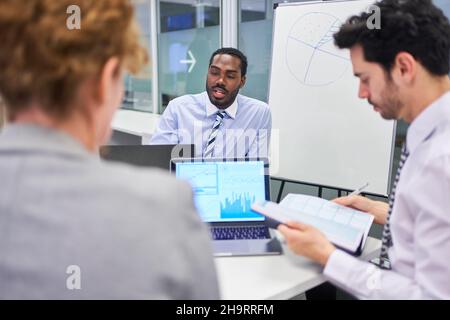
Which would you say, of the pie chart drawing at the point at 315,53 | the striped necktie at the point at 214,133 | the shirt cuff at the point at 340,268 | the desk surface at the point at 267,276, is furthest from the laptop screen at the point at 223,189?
the pie chart drawing at the point at 315,53

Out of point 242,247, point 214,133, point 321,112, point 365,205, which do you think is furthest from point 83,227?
point 321,112

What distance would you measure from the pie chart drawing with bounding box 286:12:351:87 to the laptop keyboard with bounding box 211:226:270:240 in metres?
1.25

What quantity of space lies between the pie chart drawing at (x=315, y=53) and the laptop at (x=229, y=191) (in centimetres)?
114

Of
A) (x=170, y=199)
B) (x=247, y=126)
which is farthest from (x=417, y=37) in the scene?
(x=247, y=126)

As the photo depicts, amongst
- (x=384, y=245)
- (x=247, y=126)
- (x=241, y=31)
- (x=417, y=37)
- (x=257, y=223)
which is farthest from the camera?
(x=241, y=31)

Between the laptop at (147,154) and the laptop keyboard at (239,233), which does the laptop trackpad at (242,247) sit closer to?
the laptop keyboard at (239,233)

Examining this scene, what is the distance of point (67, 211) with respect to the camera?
50cm

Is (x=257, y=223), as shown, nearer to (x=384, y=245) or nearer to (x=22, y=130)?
(x=384, y=245)

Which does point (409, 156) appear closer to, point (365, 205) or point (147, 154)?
point (365, 205)

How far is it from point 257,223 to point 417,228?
1.74ft

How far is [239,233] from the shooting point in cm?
132

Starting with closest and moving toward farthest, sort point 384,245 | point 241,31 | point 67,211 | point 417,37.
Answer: point 67,211 → point 417,37 → point 384,245 → point 241,31

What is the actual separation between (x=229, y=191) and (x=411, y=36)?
2.22 feet

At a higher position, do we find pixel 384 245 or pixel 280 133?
pixel 280 133
